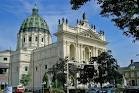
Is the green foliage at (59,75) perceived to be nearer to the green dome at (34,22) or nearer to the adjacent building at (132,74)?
the adjacent building at (132,74)

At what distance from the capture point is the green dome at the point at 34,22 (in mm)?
143275

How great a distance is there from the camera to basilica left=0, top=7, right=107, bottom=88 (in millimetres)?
111750

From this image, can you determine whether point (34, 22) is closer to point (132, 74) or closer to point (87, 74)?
point (132, 74)

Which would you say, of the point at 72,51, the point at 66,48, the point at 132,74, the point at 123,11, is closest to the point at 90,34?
the point at 72,51

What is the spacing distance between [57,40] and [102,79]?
34.9 metres

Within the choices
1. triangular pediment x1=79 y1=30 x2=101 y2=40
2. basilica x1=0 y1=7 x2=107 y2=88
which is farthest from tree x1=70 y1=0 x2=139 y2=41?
triangular pediment x1=79 y1=30 x2=101 y2=40

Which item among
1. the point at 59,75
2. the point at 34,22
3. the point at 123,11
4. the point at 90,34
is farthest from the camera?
the point at 34,22

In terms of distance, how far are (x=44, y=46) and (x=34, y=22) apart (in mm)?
25142

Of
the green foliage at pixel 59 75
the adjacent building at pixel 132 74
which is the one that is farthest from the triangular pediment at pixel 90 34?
the green foliage at pixel 59 75

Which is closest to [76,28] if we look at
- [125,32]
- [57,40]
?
[57,40]

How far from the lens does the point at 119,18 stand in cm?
2409

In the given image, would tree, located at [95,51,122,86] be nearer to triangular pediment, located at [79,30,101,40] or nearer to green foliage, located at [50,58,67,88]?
green foliage, located at [50,58,67,88]

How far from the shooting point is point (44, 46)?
122625mm

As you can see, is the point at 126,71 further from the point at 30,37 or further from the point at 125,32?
the point at 125,32
